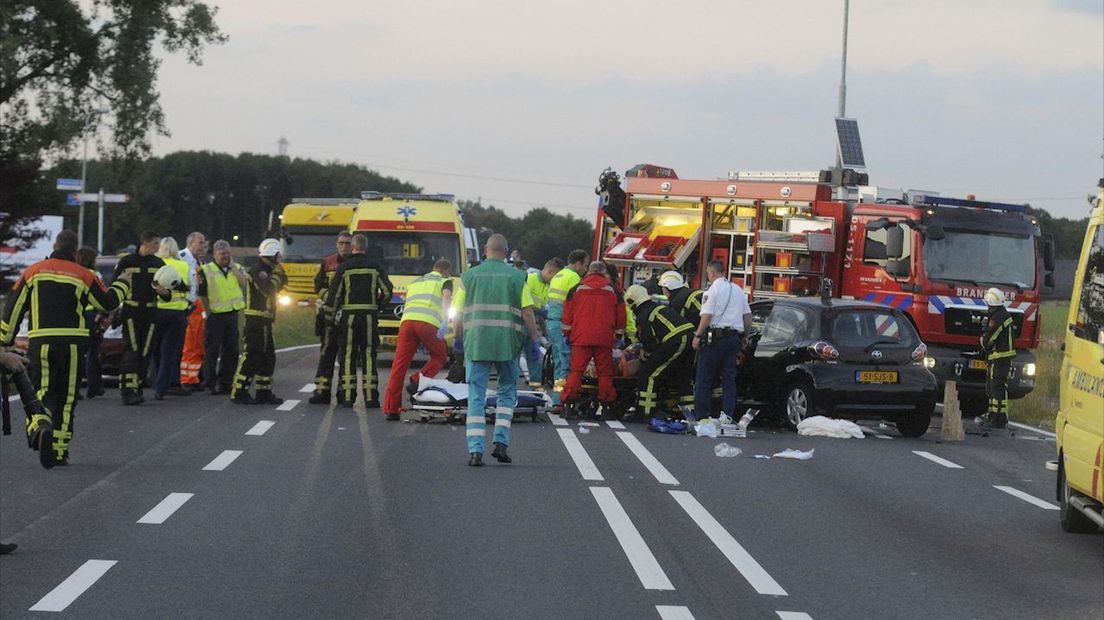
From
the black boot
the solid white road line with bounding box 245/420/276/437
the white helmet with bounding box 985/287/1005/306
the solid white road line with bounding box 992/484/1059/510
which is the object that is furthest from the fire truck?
the black boot

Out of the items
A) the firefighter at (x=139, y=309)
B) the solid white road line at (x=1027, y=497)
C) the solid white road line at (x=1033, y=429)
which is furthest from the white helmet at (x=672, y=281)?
the firefighter at (x=139, y=309)

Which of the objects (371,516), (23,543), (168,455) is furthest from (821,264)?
(23,543)

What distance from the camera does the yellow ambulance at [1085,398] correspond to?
9742 mm

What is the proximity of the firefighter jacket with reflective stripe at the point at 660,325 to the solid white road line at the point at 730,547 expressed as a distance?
5.55m

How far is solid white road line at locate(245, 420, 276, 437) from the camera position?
14948mm

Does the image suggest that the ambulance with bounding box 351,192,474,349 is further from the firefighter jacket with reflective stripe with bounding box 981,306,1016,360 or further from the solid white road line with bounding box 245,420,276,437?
the solid white road line with bounding box 245,420,276,437

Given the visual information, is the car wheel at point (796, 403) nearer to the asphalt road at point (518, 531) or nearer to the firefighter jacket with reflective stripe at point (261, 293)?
the asphalt road at point (518, 531)

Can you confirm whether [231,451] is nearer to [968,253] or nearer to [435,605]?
[435,605]

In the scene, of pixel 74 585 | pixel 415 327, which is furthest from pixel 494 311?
pixel 74 585

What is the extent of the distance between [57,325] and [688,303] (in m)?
7.45

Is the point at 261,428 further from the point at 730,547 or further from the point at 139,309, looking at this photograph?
the point at 730,547

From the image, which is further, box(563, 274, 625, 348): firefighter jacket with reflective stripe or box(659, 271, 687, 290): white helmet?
box(659, 271, 687, 290): white helmet

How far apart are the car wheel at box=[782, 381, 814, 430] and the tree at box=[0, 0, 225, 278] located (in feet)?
82.1

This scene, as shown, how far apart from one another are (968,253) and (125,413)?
10.9 m
